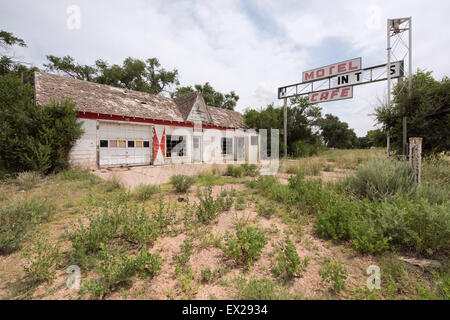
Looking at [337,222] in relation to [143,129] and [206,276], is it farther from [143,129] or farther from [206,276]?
[143,129]

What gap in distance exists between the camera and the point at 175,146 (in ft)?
44.6

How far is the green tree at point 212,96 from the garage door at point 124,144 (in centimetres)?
2090

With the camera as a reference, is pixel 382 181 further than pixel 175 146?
No

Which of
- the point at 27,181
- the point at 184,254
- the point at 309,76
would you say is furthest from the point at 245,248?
the point at 309,76

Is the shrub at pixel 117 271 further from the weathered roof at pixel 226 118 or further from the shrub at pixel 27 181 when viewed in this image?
the weathered roof at pixel 226 118

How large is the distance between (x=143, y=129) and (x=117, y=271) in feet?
36.9

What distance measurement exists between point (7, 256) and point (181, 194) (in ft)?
11.7

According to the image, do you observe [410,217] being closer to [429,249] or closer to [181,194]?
[429,249]

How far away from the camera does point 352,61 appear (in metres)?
11.5

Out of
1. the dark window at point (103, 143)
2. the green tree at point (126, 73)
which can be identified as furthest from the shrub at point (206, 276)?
the green tree at point (126, 73)

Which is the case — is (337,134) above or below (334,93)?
above

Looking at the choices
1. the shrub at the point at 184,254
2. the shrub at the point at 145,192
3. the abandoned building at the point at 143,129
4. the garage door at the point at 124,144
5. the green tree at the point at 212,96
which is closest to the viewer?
the shrub at the point at 184,254

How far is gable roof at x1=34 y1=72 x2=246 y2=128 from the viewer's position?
32.2ft

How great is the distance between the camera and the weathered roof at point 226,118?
1682 cm
